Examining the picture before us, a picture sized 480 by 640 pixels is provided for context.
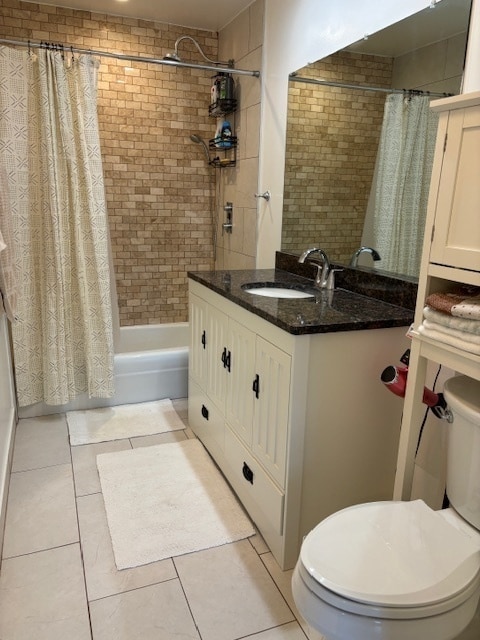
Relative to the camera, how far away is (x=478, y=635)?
51.1 inches

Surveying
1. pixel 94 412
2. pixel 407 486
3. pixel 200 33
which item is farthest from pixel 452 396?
pixel 200 33

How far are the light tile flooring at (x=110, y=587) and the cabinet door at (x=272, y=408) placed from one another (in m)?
0.38

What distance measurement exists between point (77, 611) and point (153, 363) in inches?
63.3

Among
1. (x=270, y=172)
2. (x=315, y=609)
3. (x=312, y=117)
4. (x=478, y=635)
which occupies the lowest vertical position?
(x=478, y=635)

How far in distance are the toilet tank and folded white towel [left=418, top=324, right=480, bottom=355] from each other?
17 centimetres

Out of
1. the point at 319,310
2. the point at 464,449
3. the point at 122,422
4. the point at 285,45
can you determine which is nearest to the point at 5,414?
the point at 122,422

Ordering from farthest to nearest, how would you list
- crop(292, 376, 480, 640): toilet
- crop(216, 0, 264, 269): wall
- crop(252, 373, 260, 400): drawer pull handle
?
crop(216, 0, 264, 269): wall < crop(252, 373, 260, 400): drawer pull handle < crop(292, 376, 480, 640): toilet

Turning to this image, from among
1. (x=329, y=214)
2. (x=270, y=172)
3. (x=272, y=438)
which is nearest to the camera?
(x=272, y=438)

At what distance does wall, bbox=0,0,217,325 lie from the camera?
3.04 meters

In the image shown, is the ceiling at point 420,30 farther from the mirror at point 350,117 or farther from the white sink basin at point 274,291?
the white sink basin at point 274,291

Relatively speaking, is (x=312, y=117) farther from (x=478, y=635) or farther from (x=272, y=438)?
(x=478, y=635)

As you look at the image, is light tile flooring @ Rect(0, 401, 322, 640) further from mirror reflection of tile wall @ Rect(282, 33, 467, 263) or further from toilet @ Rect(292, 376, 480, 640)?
mirror reflection of tile wall @ Rect(282, 33, 467, 263)

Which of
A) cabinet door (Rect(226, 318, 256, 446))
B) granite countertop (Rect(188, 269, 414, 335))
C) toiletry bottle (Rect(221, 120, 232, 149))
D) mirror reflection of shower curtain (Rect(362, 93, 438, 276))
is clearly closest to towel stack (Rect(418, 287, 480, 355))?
granite countertop (Rect(188, 269, 414, 335))

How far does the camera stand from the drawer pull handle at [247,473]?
1888 millimetres
